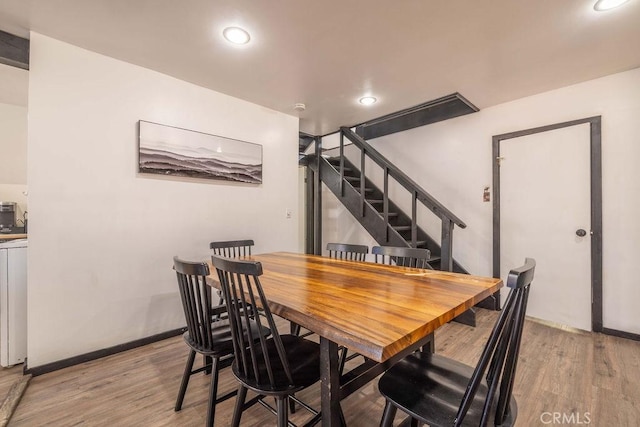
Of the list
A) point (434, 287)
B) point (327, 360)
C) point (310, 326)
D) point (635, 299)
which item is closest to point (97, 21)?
point (310, 326)

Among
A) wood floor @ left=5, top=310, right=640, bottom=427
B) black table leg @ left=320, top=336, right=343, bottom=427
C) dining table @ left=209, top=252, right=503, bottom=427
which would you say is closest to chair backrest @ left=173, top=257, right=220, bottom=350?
dining table @ left=209, top=252, right=503, bottom=427

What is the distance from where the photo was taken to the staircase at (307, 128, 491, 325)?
119 inches

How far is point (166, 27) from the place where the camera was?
201 centimetres

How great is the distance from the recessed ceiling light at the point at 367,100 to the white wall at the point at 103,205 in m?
1.47

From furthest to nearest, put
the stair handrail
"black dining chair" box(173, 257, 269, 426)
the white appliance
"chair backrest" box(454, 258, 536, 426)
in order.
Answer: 1. the stair handrail
2. the white appliance
3. "black dining chair" box(173, 257, 269, 426)
4. "chair backrest" box(454, 258, 536, 426)

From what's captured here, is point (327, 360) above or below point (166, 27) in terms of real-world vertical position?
below

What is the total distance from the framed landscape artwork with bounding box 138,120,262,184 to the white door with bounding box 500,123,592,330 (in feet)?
9.46

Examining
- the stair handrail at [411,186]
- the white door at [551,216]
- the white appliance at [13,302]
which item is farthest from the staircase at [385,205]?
the white appliance at [13,302]

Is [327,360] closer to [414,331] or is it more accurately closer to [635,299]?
[414,331]

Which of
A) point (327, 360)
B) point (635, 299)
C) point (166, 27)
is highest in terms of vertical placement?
point (166, 27)

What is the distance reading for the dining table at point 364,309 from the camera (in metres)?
0.88

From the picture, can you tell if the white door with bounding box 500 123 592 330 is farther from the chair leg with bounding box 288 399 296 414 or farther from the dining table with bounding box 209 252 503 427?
the chair leg with bounding box 288 399 296 414

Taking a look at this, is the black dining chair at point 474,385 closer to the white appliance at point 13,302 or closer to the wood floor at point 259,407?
the wood floor at point 259,407

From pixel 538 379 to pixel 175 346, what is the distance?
2784 millimetres
